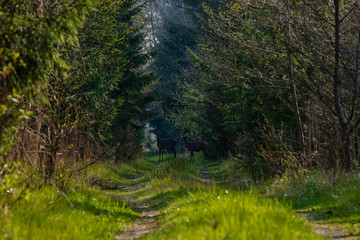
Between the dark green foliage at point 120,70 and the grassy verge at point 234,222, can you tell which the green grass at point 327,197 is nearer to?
the grassy verge at point 234,222

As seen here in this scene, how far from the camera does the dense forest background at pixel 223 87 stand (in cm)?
661

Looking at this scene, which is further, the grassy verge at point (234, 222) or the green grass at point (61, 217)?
the green grass at point (61, 217)

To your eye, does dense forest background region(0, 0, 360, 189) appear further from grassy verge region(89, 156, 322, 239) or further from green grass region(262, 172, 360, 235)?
grassy verge region(89, 156, 322, 239)

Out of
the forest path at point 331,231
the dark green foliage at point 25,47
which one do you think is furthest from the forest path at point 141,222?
the forest path at point 331,231

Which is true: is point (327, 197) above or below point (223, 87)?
below

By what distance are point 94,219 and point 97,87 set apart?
854 cm

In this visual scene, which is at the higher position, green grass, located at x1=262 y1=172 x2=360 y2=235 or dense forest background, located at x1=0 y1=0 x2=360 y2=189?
dense forest background, located at x1=0 y1=0 x2=360 y2=189

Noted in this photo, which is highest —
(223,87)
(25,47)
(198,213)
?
(223,87)

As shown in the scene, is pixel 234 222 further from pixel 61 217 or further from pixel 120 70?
pixel 120 70

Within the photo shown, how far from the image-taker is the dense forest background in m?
6.61

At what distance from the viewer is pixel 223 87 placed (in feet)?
52.9

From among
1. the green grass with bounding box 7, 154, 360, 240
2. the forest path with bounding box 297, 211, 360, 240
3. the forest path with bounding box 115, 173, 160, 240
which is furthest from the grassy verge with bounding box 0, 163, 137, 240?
the forest path with bounding box 297, 211, 360, 240

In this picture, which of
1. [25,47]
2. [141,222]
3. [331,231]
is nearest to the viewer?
[331,231]

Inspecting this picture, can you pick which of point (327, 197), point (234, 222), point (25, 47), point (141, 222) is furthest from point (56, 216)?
point (327, 197)
